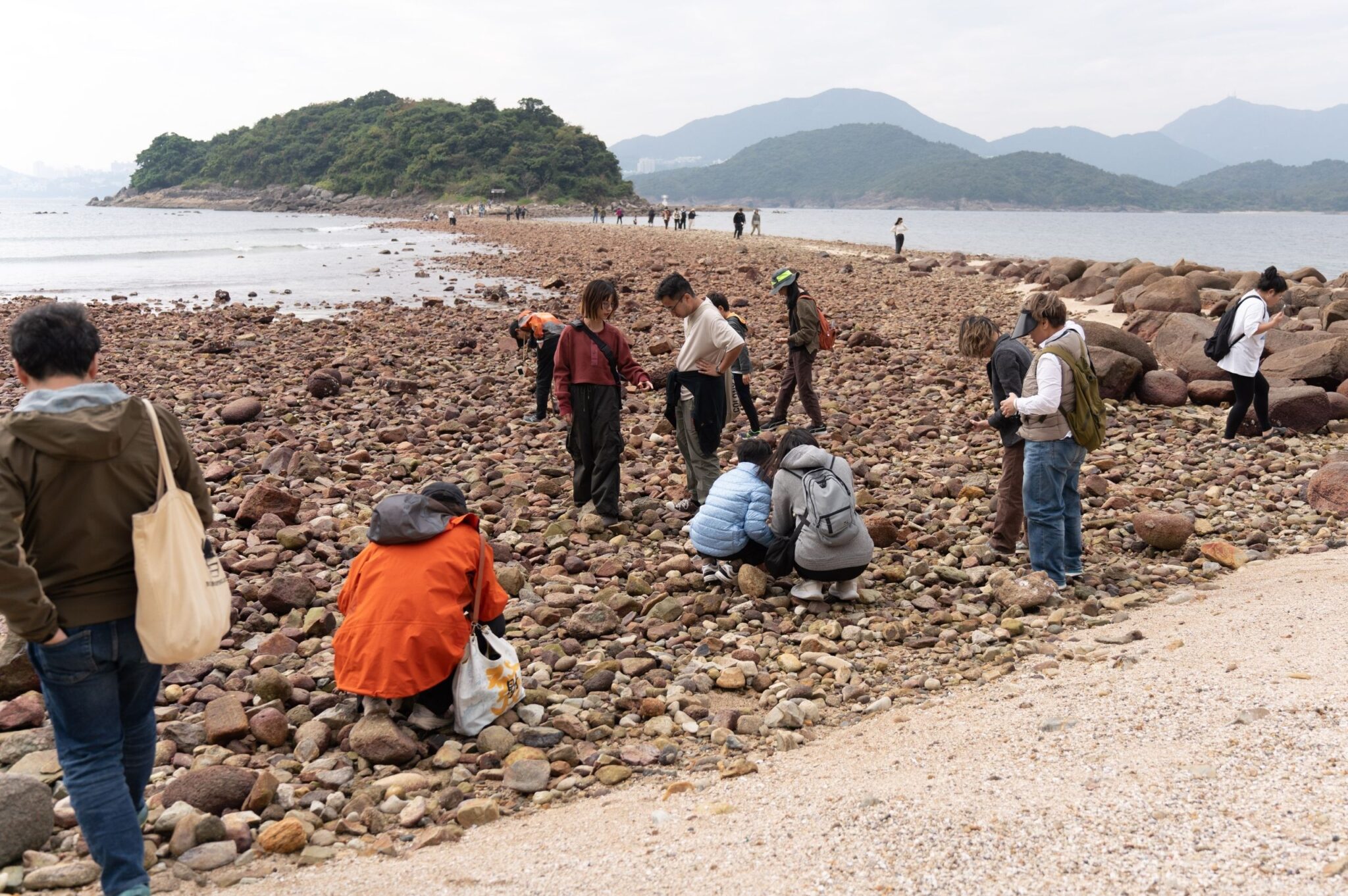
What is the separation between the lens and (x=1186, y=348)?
1291cm

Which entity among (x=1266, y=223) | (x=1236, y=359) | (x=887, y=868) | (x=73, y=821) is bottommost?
(x=73, y=821)

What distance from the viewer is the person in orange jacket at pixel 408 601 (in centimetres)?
425

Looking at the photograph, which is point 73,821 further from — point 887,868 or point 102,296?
point 102,296

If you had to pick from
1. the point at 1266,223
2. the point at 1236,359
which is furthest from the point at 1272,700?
the point at 1266,223

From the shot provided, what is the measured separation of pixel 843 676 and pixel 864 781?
130cm

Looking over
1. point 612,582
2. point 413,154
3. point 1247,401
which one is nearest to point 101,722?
point 612,582

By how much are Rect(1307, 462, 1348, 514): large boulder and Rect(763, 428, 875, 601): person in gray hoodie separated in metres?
4.28

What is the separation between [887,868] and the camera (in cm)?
311

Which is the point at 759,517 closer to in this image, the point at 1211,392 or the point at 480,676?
the point at 480,676

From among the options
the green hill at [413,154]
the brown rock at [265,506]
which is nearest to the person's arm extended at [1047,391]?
the brown rock at [265,506]

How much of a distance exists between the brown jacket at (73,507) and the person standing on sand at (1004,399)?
5.03 meters

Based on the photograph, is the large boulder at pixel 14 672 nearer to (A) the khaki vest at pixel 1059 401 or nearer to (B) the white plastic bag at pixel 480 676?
(B) the white plastic bag at pixel 480 676

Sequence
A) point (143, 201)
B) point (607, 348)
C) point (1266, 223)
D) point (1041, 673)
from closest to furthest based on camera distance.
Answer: point (1041, 673) < point (607, 348) < point (1266, 223) < point (143, 201)

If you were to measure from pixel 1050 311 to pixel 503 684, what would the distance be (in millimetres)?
4011
